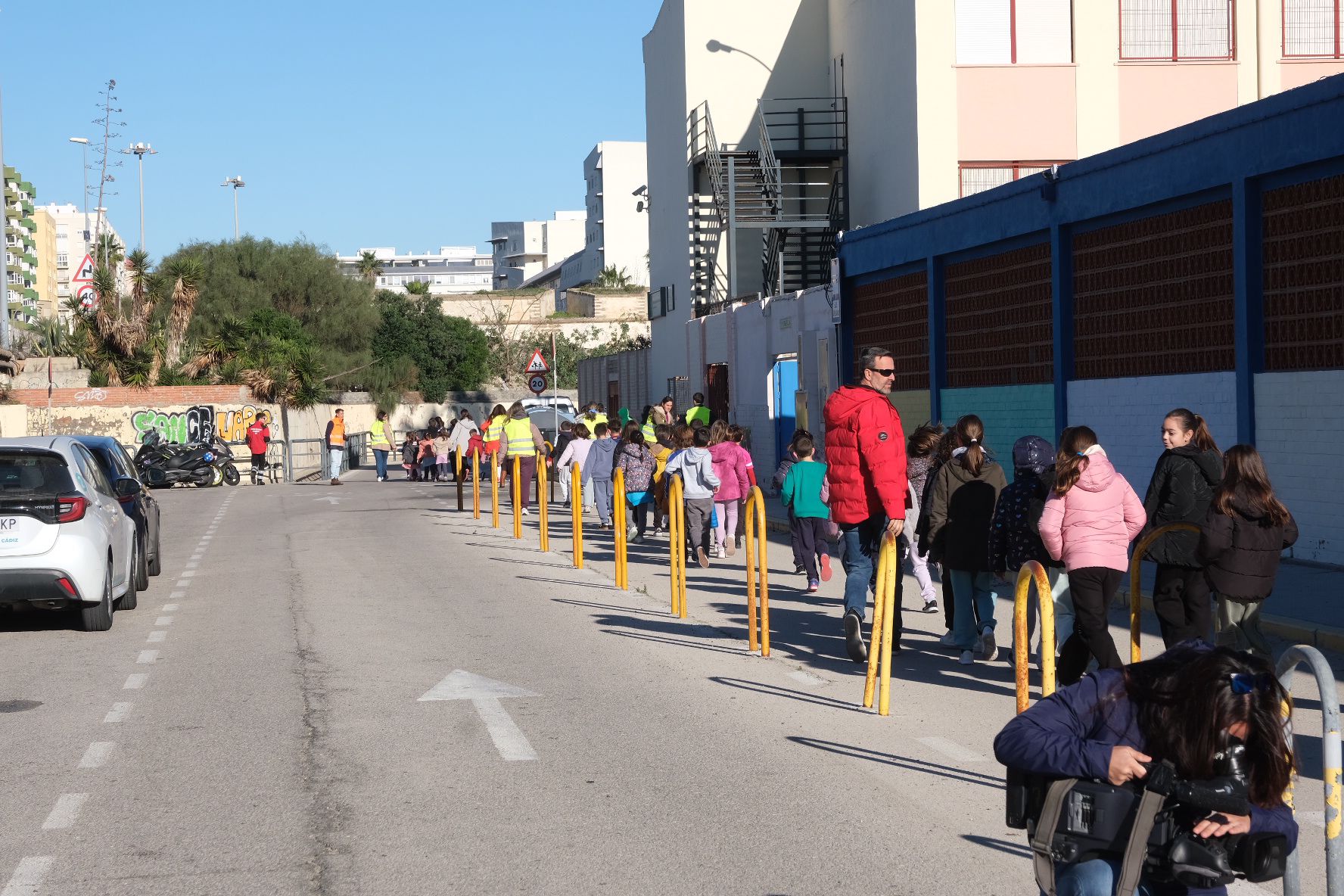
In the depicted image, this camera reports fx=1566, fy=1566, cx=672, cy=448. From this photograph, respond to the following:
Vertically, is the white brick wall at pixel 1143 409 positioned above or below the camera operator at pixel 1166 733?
above

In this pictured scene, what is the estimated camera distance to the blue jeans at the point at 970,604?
10680 mm

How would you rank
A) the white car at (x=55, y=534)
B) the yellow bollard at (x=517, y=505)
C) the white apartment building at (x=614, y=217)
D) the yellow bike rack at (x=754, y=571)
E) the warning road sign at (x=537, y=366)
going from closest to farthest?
1. the yellow bike rack at (x=754, y=571)
2. the white car at (x=55, y=534)
3. the yellow bollard at (x=517, y=505)
4. the warning road sign at (x=537, y=366)
5. the white apartment building at (x=614, y=217)

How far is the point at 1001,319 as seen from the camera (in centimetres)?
2152

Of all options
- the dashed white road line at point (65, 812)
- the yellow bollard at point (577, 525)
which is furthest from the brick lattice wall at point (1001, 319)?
the dashed white road line at point (65, 812)

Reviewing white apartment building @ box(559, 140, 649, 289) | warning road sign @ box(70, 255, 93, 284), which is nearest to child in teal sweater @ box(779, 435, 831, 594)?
warning road sign @ box(70, 255, 93, 284)

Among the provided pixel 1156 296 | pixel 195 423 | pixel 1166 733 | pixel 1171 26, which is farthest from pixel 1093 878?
pixel 195 423

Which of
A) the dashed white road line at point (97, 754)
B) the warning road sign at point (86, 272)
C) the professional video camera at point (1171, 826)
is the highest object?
the warning road sign at point (86, 272)

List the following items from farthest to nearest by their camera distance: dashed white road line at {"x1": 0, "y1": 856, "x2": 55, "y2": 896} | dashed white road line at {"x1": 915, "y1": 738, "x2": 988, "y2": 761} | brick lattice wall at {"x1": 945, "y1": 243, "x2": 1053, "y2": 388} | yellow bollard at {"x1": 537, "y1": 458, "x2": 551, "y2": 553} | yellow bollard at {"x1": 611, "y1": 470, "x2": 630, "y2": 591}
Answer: brick lattice wall at {"x1": 945, "y1": 243, "x2": 1053, "y2": 388}
yellow bollard at {"x1": 537, "y1": 458, "x2": 551, "y2": 553}
yellow bollard at {"x1": 611, "y1": 470, "x2": 630, "y2": 591}
dashed white road line at {"x1": 915, "y1": 738, "x2": 988, "y2": 761}
dashed white road line at {"x1": 0, "y1": 856, "x2": 55, "y2": 896}

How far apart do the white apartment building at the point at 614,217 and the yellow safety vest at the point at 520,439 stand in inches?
3777

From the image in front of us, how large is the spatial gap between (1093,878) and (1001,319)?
721 inches

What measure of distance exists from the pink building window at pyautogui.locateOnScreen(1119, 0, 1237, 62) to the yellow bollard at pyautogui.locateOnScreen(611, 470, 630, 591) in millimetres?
18174

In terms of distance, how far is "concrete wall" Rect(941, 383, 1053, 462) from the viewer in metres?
20.2

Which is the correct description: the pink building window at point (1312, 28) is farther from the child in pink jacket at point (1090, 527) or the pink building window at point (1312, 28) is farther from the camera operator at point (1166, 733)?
the camera operator at point (1166, 733)

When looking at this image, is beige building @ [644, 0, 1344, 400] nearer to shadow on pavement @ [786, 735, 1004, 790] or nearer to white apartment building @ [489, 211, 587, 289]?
shadow on pavement @ [786, 735, 1004, 790]
